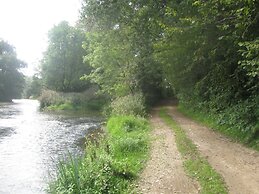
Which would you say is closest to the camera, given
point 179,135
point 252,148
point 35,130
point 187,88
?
point 252,148

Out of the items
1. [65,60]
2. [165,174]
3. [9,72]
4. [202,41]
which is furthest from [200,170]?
[9,72]

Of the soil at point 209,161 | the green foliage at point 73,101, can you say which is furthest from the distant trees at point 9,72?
Answer: the soil at point 209,161

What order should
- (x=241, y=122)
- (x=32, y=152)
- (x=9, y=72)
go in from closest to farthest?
(x=241, y=122) → (x=32, y=152) → (x=9, y=72)

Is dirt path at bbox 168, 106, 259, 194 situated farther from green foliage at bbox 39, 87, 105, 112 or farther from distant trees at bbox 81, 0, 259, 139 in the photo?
green foliage at bbox 39, 87, 105, 112

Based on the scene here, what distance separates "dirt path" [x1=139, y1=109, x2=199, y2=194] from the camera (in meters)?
9.22

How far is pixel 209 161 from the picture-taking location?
1173 cm

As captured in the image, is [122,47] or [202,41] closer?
[202,41]

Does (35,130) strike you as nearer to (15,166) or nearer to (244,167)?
(15,166)

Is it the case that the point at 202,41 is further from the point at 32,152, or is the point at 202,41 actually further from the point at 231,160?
the point at 32,152

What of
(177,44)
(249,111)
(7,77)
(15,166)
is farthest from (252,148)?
(7,77)

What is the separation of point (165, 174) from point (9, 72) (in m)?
74.8

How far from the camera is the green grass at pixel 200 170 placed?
351 inches

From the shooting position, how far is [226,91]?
2019cm

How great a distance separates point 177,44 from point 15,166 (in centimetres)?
965
